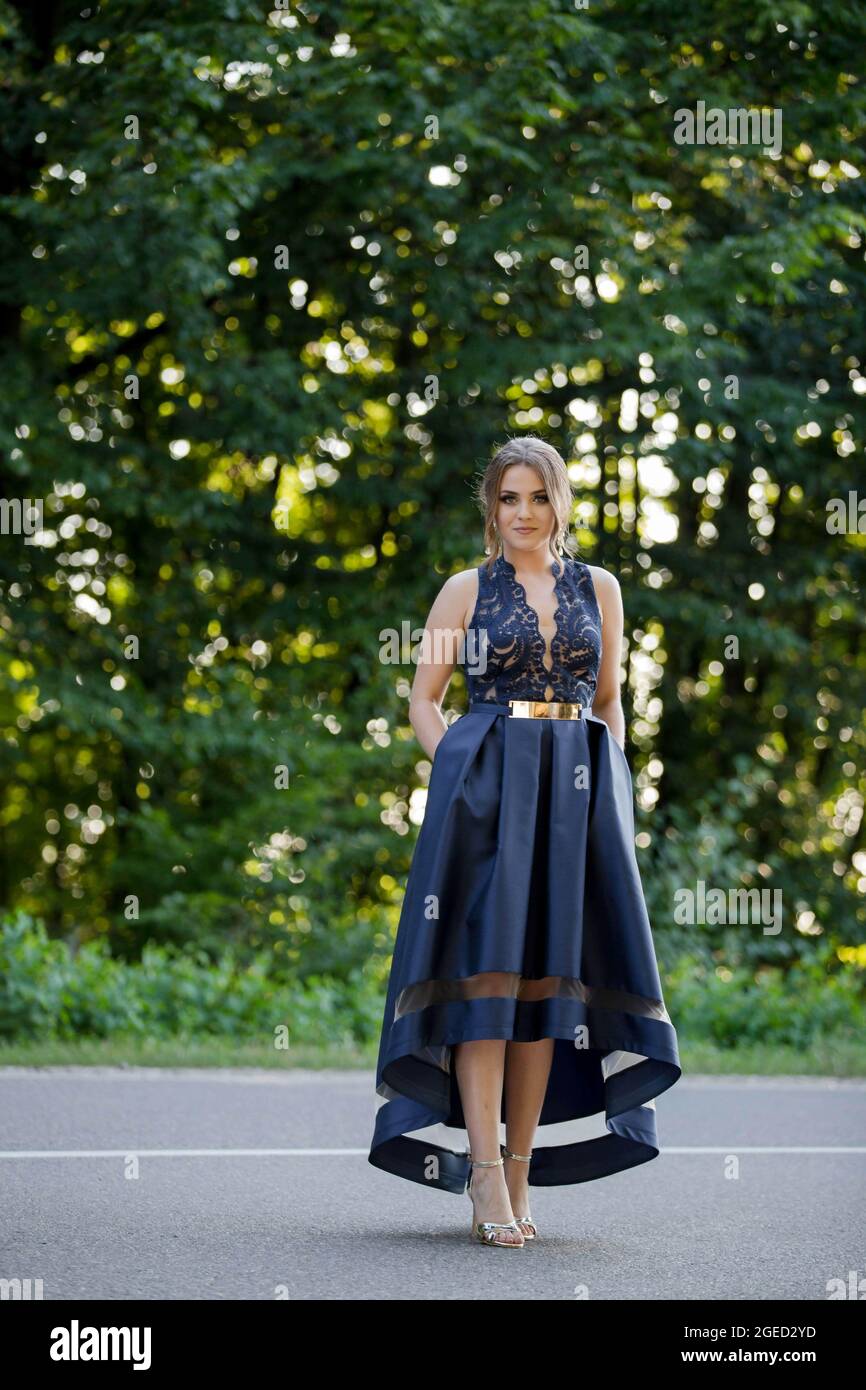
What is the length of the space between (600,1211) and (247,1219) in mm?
1123

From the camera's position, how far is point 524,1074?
487 centimetres

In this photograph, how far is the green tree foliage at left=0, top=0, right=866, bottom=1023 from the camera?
45.9 feet

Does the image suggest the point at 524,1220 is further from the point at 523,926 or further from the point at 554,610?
the point at 554,610

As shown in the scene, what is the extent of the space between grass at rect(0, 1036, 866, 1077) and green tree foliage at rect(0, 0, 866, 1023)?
3651mm

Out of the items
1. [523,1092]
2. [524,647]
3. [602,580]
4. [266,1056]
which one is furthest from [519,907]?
[266,1056]

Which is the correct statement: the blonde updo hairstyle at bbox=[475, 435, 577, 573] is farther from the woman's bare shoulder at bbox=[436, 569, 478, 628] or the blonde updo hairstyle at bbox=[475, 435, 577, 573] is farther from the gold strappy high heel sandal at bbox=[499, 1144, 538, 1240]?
the gold strappy high heel sandal at bbox=[499, 1144, 538, 1240]

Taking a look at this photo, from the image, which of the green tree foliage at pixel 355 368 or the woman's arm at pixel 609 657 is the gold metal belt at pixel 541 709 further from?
the green tree foliage at pixel 355 368

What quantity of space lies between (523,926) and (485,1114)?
0.50 metres

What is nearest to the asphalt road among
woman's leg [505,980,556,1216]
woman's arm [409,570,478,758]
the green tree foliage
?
woman's leg [505,980,556,1216]

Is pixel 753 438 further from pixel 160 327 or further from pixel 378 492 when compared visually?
pixel 160 327

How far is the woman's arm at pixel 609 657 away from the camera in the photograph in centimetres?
513

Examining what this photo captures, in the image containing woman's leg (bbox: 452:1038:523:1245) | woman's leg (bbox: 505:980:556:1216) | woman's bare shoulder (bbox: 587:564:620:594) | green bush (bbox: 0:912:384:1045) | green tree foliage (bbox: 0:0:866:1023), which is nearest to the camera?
woman's leg (bbox: 452:1038:523:1245)

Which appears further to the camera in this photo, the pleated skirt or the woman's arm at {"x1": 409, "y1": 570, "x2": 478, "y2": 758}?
the woman's arm at {"x1": 409, "y1": 570, "x2": 478, "y2": 758}

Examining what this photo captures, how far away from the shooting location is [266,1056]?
31.4 feet
